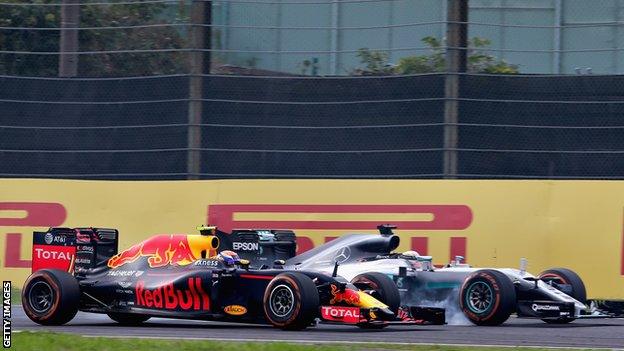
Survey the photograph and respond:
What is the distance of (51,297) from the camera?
12648mm

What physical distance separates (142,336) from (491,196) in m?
5.66

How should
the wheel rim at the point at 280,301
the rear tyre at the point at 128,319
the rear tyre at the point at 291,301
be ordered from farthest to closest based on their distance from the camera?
the rear tyre at the point at 128,319 < the wheel rim at the point at 280,301 < the rear tyre at the point at 291,301

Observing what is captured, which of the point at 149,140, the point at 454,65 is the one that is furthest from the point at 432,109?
the point at 149,140

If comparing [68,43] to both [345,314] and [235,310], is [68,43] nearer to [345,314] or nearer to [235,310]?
[235,310]

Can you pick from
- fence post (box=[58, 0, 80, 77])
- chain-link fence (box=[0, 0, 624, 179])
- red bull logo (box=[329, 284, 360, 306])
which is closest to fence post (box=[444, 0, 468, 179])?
chain-link fence (box=[0, 0, 624, 179])

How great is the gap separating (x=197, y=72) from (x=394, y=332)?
22.2ft

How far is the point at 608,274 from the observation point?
14820 mm

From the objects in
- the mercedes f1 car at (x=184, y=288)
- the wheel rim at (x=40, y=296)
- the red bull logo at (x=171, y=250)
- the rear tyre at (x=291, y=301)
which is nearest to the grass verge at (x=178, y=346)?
the rear tyre at (x=291, y=301)

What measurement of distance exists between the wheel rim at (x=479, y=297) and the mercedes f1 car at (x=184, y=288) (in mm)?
332

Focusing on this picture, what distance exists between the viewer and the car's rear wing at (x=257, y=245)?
13.6 metres

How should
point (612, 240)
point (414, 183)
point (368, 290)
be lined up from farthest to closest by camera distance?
point (414, 183) < point (612, 240) < point (368, 290)

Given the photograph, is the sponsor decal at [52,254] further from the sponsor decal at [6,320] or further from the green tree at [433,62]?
the green tree at [433,62]

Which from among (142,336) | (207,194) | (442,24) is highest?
(442,24)

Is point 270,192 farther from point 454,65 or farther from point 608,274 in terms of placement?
point 608,274
